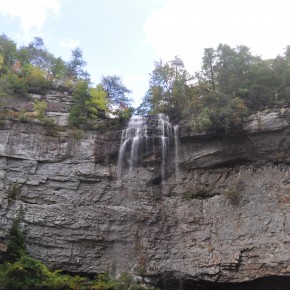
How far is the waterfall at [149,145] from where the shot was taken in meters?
20.8

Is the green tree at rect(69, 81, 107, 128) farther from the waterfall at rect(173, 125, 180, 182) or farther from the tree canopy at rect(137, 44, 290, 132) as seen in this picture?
the waterfall at rect(173, 125, 180, 182)

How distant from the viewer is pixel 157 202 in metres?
20.3

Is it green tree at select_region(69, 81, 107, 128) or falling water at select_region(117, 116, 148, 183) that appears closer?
falling water at select_region(117, 116, 148, 183)

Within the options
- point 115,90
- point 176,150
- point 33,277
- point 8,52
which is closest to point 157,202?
point 176,150

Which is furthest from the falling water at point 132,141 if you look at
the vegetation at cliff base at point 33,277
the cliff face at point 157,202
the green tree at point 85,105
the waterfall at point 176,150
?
the vegetation at cliff base at point 33,277

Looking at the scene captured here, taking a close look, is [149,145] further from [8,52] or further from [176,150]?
[8,52]

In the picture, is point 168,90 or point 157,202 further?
point 168,90

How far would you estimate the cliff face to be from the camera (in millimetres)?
17844

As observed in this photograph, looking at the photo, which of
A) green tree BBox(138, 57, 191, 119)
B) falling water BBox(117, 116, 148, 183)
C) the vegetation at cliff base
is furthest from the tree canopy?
the vegetation at cliff base

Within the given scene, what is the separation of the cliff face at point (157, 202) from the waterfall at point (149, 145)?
299 millimetres

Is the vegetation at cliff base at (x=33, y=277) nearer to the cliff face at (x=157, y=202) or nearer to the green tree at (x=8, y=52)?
the cliff face at (x=157, y=202)

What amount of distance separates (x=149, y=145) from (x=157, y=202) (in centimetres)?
303

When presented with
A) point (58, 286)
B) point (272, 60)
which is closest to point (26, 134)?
point (58, 286)

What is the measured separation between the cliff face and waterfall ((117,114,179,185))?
0.30 metres
